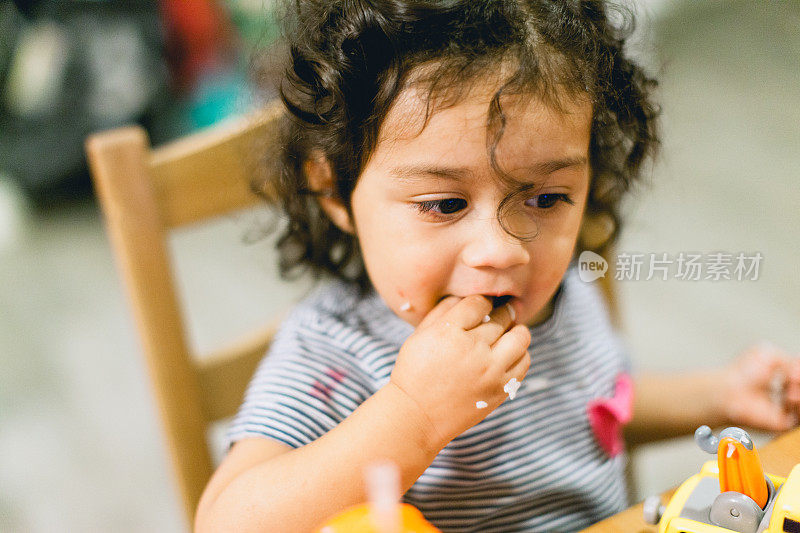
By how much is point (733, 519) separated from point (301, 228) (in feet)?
1.51

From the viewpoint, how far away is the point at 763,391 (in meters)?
0.64

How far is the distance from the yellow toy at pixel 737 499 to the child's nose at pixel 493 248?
16cm

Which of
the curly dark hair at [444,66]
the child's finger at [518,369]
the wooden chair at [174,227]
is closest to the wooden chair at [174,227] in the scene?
the wooden chair at [174,227]

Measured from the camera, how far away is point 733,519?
383 millimetres

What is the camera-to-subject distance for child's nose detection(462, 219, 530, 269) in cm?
47

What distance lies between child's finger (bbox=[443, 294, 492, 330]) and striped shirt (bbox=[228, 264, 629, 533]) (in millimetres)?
145

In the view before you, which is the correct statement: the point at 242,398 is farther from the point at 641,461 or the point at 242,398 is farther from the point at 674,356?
the point at 674,356

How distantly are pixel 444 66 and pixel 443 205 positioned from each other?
0.29 feet

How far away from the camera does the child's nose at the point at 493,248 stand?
474mm

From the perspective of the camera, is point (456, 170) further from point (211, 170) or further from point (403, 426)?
point (211, 170)

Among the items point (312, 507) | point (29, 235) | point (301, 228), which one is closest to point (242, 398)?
point (301, 228)

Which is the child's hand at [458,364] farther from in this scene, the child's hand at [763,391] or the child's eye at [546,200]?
the child's hand at [763,391]

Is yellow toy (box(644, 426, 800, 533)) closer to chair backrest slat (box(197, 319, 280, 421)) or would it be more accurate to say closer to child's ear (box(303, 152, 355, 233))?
child's ear (box(303, 152, 355, 233))

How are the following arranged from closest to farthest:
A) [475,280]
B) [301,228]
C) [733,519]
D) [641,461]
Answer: [733,519]
[475,280]
[301,228]
[641,461]
